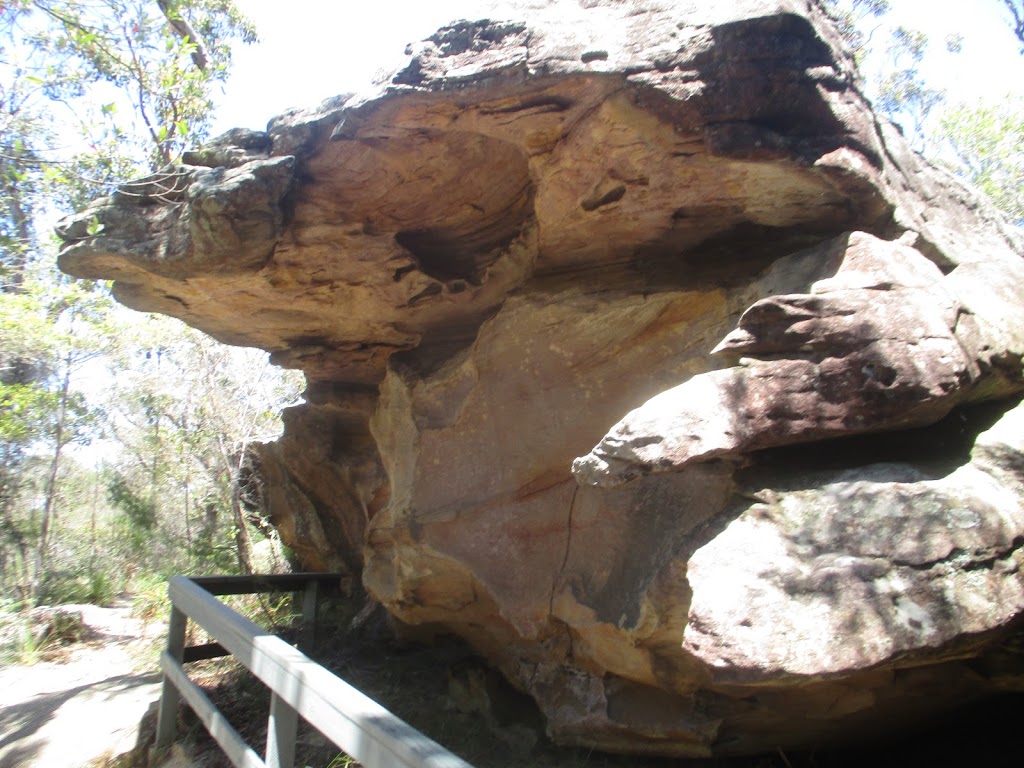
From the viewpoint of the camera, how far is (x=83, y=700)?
7.06 m

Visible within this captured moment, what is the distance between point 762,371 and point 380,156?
2.75 meters

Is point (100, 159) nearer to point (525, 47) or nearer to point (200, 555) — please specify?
point (525, 47)

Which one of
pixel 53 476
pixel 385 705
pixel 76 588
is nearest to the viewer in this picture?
pixel 385 705

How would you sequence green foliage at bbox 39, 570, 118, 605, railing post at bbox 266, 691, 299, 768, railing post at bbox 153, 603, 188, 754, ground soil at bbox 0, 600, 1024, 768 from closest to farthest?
railing post at bbox 266, 691, 299, 768, ground soil at bbox 0, 600, 1024, 768, railing post at bbox 153, 603, 188, 754, green foliage at bbox 39, 570, 118, 605

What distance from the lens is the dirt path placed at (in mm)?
5969

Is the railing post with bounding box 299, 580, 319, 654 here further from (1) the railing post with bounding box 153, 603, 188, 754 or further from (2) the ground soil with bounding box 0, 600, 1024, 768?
(1) the railing post with bounding box 153, 603, 188, 754

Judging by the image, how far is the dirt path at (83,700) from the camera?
5.97 metres

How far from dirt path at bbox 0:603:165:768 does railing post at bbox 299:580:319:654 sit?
4.25 feet

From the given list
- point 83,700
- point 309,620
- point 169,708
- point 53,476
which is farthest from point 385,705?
point 53,476

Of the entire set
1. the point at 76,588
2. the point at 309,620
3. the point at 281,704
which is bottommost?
the point at 76,588

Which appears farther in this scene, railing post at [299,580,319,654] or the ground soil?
railing post at [299,580,319,654]

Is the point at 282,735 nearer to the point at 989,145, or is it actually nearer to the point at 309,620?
the point at 309,620

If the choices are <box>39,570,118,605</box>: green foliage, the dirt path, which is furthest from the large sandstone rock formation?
<box>39,570,118,605</box>: green foliage

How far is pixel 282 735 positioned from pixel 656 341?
9.58 ft
